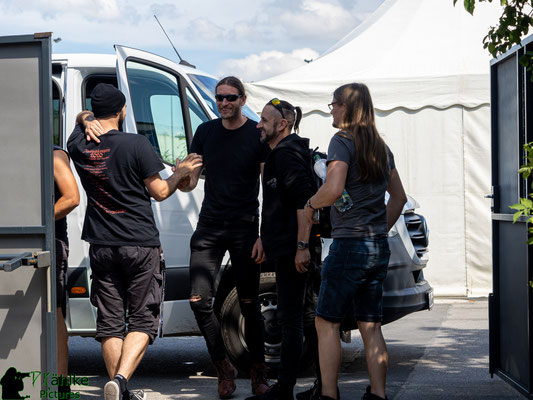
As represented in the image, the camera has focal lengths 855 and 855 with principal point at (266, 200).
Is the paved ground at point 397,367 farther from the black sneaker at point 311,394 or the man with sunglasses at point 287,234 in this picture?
the man with sunglasses at point 287,234

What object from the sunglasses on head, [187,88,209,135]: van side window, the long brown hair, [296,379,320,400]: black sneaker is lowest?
[296,379,320,400]: black sneaker

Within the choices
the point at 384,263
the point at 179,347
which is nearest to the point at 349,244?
the point at 384,263

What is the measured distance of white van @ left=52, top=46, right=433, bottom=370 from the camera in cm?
634

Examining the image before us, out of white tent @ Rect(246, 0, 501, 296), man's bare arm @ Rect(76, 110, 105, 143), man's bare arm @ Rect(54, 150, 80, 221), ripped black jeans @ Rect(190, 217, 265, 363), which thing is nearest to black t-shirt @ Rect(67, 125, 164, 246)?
man's bare arm @ Rect(76, 110, 105, 143)

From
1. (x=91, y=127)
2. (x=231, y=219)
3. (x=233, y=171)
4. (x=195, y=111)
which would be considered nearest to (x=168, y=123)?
(x=195, y=111)

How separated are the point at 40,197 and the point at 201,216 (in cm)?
178

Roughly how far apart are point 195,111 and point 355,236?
89.8 inches

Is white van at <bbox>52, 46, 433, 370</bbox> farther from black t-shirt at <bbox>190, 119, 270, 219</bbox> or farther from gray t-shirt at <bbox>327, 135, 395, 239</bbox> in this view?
Result: gray t-shirt at <bbox>327, 135, 395, 239</bbox>

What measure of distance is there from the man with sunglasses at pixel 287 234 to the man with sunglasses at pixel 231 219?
30 centimetres

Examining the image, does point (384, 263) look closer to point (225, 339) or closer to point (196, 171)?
point (196, 171)

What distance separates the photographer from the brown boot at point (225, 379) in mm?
5810

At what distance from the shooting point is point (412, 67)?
11617 millimetres

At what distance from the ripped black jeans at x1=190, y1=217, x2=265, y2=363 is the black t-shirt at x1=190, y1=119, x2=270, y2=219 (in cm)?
9

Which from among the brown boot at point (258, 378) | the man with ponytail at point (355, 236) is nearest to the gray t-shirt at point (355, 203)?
the man with ponytail at point (355, 236)
